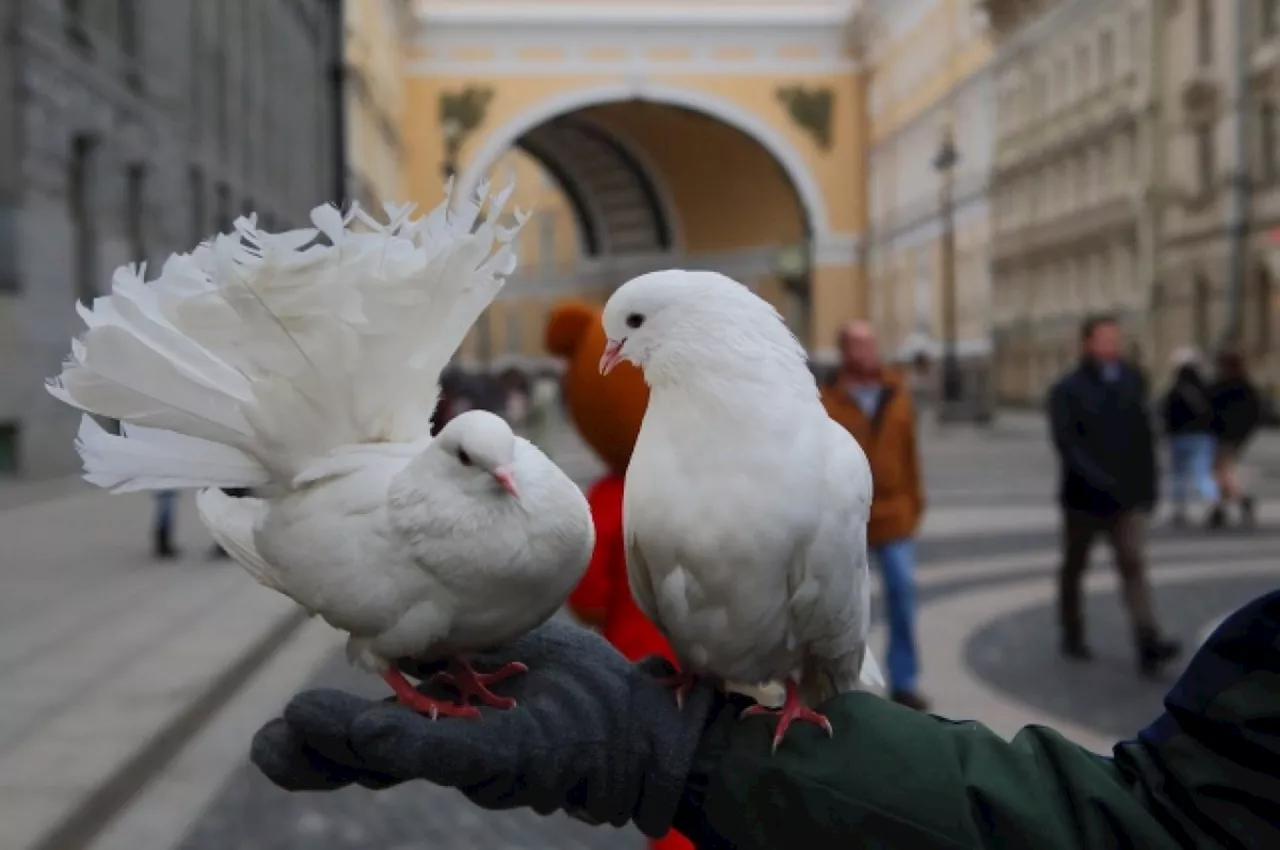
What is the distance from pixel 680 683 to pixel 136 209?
57.1 feet

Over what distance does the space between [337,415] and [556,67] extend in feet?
131

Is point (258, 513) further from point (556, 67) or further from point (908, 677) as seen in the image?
point (556, 67)

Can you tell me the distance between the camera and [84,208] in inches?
627

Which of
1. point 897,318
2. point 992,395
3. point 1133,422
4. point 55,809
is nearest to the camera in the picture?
point 55,809

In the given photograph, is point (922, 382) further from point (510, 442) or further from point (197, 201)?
point (510, 442)

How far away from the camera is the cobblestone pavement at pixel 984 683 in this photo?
478cm

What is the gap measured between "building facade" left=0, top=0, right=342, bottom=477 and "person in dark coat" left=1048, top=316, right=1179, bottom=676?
5.85m

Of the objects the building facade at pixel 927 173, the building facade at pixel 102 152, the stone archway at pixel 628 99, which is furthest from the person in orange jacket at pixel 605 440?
the stone archway at pixel 628 99

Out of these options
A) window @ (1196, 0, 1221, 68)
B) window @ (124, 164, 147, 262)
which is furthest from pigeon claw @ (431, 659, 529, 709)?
window @ (1196, 0, 1221, 68)

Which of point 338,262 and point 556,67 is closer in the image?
point 338,262

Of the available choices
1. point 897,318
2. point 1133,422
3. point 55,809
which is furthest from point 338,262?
point 897,318

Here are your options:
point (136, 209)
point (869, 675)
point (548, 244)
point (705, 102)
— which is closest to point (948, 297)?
point (705, 102)

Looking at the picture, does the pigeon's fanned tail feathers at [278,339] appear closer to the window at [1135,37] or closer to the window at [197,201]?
the window at [197,201]

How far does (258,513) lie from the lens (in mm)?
1808
